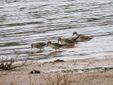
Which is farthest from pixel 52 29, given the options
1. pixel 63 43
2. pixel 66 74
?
pixel 66 74

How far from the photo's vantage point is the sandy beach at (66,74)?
784 centimetres

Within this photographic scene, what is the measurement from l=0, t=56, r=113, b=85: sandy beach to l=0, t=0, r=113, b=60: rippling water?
2.41 feet

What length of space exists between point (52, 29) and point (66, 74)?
11.7 meters

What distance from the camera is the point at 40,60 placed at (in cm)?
1197

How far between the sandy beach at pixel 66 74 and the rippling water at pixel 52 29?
733 millimetres

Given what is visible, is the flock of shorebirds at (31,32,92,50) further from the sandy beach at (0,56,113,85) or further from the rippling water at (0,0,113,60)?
the sandy beach at (0,56,113,85)

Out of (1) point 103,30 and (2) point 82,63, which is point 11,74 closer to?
(2) point 82,63

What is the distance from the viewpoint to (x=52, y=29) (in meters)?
19.2

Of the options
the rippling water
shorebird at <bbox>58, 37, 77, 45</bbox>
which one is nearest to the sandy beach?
the rippling water

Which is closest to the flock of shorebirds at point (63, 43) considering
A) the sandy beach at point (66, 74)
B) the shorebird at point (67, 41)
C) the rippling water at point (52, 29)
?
the shorebird at point (67, 41)

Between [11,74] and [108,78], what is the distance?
2933mm

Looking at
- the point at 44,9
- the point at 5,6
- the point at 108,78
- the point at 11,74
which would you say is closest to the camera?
the point at 108,78

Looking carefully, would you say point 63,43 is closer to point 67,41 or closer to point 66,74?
point 67,41

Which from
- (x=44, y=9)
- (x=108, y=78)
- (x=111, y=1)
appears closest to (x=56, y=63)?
(x=108, y=78)
